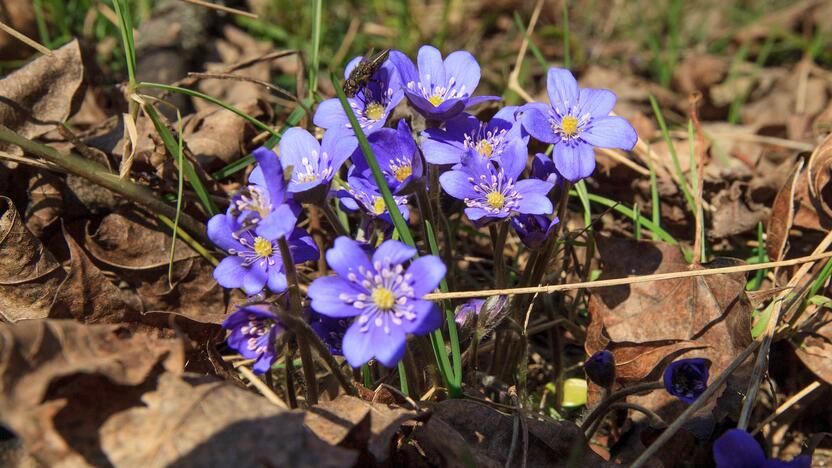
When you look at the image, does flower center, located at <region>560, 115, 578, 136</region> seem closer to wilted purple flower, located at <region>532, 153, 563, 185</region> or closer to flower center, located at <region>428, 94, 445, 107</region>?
wilted purple flower, located at <region>532, 153, 563, 185</region>

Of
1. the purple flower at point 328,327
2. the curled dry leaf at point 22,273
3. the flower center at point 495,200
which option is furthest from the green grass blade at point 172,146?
the flower center at point 495,200

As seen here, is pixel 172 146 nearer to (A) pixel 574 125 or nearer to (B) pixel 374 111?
(B) pixel 374 111

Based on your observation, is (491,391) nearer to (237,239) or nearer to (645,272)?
(645,272)

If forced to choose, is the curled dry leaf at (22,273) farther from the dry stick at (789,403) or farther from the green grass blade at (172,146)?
the dry stick at (789,403)

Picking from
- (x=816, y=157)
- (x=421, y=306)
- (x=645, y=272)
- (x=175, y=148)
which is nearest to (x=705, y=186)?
(x=816, y=157)

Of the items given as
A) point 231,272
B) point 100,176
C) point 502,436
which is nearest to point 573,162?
point 502,436

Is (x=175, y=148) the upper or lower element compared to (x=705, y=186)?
upper

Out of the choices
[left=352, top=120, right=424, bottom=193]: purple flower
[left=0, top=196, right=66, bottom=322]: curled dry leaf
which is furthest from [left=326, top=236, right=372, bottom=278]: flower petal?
[left=0, top=196, right=66, bottom=322]: curled dry leaf
